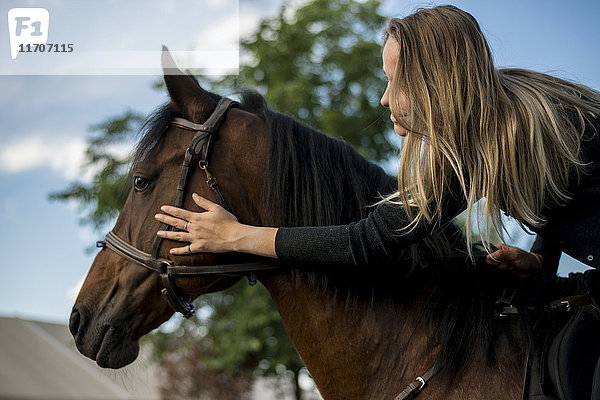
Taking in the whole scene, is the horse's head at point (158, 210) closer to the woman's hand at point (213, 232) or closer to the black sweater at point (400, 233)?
the woman's hand at point (213, 232)

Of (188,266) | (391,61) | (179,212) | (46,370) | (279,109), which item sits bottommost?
(46,370)

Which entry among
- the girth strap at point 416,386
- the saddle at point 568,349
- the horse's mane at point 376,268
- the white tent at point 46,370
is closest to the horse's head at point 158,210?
the horse's mane at point 376,268

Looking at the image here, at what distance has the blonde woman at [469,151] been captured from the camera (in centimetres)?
186

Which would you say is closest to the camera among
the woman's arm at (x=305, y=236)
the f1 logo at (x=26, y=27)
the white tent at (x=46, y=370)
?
the woman's arm at (x=305, y=236)

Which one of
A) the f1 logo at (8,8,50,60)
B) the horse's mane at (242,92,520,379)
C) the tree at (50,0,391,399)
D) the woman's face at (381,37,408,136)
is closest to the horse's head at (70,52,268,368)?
the horse's mane at (242,92,520,379)

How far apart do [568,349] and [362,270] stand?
2.64 feet

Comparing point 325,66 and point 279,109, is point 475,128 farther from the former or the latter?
point 325,66

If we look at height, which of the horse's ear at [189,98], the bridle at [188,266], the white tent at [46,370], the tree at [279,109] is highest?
the horse's ear at [189,98]

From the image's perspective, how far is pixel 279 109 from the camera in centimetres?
1102

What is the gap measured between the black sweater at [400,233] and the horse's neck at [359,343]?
267 millimetres

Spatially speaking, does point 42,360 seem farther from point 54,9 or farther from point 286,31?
Answer: point 54,9

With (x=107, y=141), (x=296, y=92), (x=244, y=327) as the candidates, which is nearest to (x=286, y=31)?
(x=296, y=92)

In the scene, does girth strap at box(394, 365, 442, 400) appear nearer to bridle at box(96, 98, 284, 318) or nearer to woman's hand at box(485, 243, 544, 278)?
woman's hand at box(485, 243, 544, 278)

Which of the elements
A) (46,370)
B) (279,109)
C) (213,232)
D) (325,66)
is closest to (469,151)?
(213,232)
